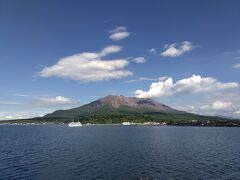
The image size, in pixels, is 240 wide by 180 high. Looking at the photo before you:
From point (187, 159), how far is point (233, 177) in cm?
2853

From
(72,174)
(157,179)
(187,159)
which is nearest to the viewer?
(157,179)

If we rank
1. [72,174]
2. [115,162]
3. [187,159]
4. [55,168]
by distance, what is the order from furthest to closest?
[187,159], [115,162], [55,168], [72,174]

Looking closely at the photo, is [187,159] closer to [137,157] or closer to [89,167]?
[137,157]

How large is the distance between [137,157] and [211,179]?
3829 cm

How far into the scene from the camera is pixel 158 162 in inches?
3575

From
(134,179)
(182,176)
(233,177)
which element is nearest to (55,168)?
(134,179)

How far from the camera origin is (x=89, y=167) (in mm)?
81562

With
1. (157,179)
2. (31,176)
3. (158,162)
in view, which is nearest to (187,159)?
(158,162)

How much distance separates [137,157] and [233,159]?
126 feet

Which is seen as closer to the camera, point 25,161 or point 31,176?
point 31,176

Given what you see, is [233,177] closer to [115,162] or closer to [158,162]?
[158,162]

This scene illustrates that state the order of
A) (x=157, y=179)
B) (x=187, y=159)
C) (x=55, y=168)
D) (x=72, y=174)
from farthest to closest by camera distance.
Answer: (x=187, y=159) < (x=55, y=168) < (x=72, y=174) < (x=157, y=179)

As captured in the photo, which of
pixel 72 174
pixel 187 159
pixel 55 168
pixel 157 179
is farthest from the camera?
pixel 187 159

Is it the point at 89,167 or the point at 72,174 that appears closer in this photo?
the point at 72,174
